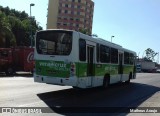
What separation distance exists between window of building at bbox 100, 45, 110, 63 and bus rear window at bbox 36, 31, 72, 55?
4159mm

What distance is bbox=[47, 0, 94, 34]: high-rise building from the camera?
13312cm

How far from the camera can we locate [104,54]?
67.4 feet

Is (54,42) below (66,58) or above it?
above

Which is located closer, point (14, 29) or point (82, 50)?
point (82, 50)

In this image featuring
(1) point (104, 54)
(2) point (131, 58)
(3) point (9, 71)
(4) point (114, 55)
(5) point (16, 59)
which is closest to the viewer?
(1) point (104, 54)

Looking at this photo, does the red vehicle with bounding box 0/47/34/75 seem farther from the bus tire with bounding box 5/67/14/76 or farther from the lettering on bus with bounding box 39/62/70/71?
the lettering on bus with bounding box 39/62/70/71

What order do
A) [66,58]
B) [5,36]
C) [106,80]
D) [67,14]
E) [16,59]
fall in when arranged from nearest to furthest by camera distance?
[66,58], [106,80], [16,59], [5,36], [67,14]

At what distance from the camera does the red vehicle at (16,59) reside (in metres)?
34.7

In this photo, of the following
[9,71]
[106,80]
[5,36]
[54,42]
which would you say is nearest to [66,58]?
[54,42]

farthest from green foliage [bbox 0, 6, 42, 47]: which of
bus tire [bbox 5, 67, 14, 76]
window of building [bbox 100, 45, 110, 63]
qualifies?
window of building [bbox 100, 45, 110, 63]

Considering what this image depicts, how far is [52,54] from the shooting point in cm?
1625

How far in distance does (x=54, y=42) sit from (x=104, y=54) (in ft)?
16.3

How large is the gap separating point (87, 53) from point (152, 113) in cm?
554

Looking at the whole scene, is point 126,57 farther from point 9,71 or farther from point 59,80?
point 9,71
